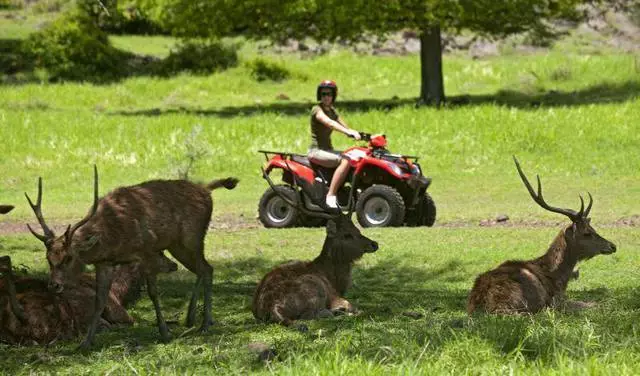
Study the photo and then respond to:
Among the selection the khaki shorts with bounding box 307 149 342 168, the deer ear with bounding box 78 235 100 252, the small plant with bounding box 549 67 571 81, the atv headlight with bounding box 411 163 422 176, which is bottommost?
the small plant with bounding box 549 67 571 81

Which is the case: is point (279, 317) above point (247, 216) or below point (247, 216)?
above

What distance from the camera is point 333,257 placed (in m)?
11.9

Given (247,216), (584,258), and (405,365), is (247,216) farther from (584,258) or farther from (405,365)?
(405,365)

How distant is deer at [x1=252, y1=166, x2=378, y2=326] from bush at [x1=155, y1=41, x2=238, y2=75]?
24.8m

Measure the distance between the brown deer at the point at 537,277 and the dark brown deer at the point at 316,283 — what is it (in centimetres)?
121

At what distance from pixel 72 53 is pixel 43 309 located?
27554 mm

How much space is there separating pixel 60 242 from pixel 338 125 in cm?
816

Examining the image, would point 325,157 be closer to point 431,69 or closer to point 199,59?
point 431,69

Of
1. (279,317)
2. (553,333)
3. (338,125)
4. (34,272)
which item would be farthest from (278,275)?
(338,125)

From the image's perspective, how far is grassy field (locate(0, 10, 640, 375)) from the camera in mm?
8477

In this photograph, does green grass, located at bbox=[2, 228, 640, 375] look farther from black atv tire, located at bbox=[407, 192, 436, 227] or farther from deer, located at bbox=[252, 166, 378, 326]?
black atv tire, located at bbox=[407, 192, 436, 227]

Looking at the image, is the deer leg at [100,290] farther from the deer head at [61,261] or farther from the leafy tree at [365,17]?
the leafy tree at [365,17]

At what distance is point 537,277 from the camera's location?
36.1 ft

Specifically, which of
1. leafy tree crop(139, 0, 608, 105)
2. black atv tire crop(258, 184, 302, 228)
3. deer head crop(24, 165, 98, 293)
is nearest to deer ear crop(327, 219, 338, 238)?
deer head crop(24, 165, 98, 293)
